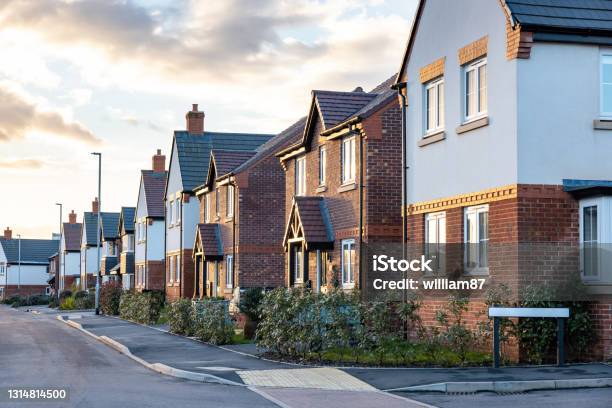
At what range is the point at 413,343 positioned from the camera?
20.8 m

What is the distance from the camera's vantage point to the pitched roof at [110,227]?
82562mm

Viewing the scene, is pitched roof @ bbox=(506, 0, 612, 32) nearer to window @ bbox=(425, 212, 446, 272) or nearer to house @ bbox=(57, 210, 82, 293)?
window @ bbox=(425, 212, 446, 272)

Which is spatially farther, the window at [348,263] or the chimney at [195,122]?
the chimney at [195,122]

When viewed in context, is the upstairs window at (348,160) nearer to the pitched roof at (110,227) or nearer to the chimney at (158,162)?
the chimney at (158,162)

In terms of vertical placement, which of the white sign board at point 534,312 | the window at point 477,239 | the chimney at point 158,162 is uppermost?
the chimney at point 158,162

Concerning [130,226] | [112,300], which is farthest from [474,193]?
[130,226]

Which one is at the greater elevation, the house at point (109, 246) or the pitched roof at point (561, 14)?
the pitched roof at point (561, 14)

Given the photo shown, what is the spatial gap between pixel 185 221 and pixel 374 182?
2440 cm

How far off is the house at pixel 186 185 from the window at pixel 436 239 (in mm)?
26516

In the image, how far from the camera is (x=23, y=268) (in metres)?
126

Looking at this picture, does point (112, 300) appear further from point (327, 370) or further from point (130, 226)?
point (327, 370)

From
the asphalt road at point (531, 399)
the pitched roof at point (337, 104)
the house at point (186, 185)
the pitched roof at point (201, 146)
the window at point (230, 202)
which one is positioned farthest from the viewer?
the pitched roof at point (201, 146)

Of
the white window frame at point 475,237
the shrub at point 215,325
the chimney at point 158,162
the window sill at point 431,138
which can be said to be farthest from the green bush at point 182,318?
the chimney at point 158,162

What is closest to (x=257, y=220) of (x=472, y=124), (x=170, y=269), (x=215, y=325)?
(x=215, y=325)
